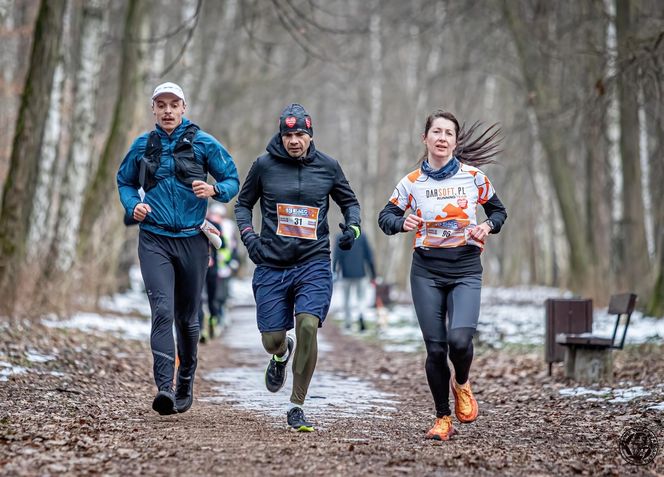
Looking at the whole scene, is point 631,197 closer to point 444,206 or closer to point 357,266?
point 357,266

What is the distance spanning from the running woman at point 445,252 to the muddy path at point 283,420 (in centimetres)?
49

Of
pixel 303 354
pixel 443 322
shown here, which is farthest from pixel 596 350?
pixel 303 354

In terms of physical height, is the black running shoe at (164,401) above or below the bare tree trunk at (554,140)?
below

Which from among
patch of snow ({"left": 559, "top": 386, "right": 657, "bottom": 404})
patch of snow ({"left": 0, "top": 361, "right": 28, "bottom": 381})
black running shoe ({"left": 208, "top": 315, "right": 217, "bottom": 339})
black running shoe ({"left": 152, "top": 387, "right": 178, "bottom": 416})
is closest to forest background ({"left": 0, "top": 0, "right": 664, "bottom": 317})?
black running shoe ({"left": 208, "top": 315, "right": 217, "bottom": 339})

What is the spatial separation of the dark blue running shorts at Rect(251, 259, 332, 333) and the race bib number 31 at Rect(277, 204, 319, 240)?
0.22m

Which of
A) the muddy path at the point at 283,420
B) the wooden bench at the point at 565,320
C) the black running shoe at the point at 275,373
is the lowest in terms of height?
the muddy path at the point at 283,420

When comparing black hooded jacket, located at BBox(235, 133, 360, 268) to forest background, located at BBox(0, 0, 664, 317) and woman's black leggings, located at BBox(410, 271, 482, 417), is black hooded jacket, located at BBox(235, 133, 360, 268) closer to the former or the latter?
woman's black leggings, located at BBox(410, 271, 482, 417)

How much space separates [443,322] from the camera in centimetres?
704

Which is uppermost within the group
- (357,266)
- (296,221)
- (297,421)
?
(296,221)

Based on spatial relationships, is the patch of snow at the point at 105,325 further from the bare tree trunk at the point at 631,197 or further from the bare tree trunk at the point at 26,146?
the bare tree trunk at the point at 631,197

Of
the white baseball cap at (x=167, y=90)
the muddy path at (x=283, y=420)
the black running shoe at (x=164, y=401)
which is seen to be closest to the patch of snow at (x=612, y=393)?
the muddy path at (x=283, y=420)

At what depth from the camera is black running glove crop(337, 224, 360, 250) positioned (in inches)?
279

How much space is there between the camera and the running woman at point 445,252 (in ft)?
22.7

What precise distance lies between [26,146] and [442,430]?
770cm
